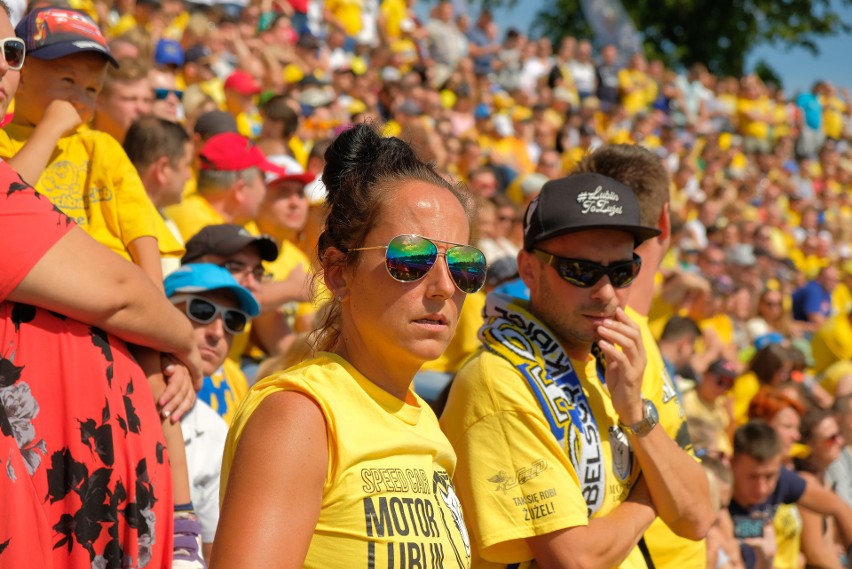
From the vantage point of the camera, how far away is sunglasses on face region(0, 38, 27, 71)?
7.79 feet

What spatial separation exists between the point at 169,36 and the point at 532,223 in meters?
8.75

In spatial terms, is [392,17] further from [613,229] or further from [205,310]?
[613,229]

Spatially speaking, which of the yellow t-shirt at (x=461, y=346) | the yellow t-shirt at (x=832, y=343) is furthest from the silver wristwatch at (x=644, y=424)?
the yellow t-shirt at (x=832, y=343)

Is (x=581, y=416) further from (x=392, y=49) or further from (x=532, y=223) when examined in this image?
Result: (x=392, y=49)

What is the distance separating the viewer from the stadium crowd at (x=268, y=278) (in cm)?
222

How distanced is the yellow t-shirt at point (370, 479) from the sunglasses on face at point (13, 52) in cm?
95

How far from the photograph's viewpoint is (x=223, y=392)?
3.94m

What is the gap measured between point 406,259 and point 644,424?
1.11 meters

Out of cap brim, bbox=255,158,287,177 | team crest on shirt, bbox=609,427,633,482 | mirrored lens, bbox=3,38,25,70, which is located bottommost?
team crest on shirt, bbox=609,427,633,482

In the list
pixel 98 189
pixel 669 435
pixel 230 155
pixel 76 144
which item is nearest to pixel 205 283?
pixel 98 189

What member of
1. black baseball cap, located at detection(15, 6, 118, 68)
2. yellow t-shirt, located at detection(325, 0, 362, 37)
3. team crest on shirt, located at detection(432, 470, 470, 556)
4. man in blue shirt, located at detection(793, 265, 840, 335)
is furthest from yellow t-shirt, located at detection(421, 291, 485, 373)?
yellow t-shirt, located at detection(325, 0, 362, 37)

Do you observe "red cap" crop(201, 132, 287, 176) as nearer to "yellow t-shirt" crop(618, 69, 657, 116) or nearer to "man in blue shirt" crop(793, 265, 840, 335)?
"man in blue shirt" crop(793, 265, 840, 335)

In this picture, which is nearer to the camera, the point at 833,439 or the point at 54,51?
the point at 54,51

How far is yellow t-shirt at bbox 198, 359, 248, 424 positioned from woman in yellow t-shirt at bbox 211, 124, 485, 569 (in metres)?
1.51
